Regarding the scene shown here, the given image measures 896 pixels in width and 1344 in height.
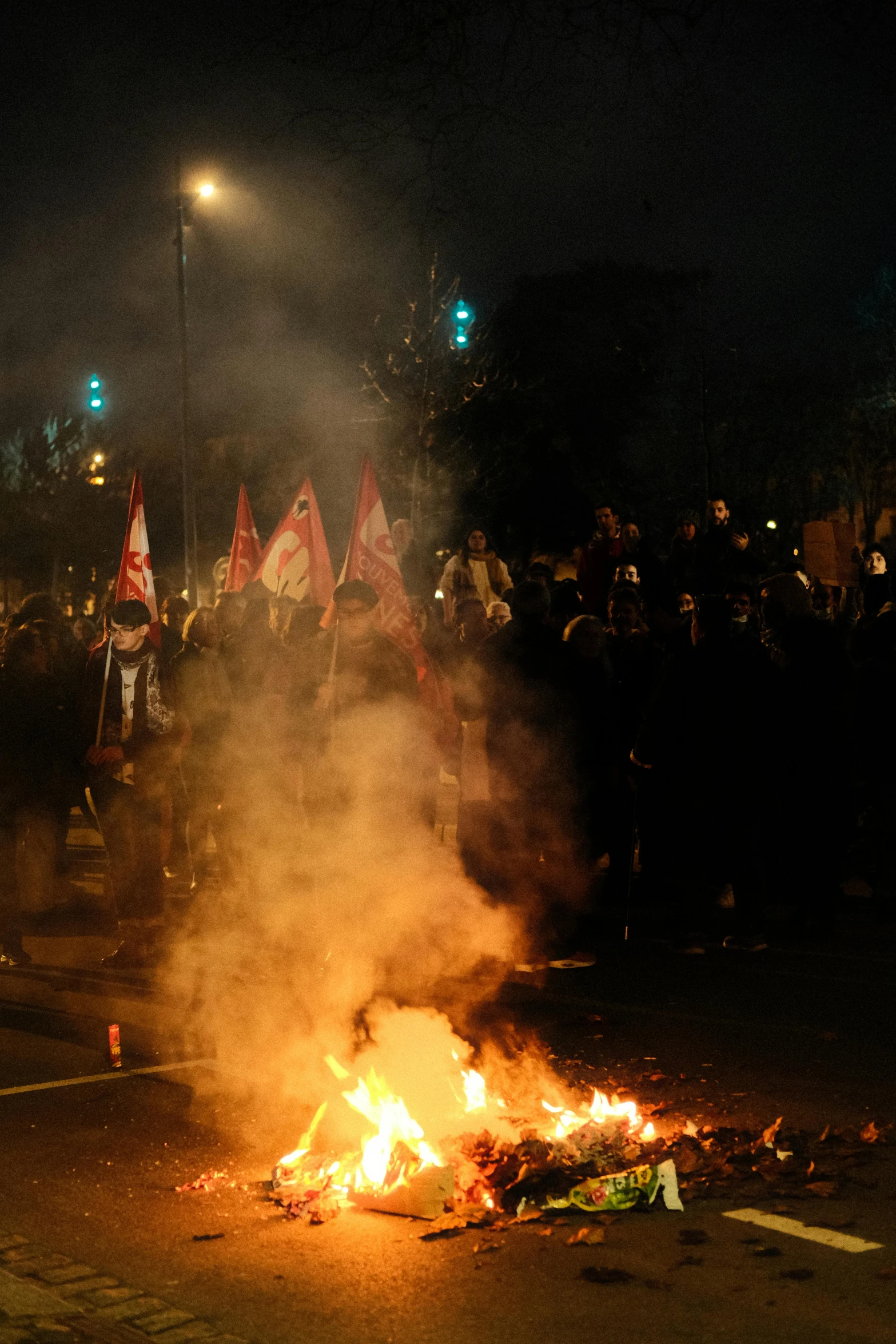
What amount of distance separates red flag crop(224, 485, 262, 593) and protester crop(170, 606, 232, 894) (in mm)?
4106

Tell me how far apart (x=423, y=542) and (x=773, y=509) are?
13.1 m

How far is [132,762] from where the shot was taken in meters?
8.54

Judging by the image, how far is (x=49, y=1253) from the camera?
4109mm

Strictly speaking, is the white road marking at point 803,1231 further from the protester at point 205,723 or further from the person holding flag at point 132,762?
the protester at point 205,723

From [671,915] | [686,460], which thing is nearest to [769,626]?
[671,915]

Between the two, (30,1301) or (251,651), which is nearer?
(30,1301)

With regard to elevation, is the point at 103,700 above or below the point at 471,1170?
above

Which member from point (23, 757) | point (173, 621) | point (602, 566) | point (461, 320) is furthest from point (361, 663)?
point (461, 320)

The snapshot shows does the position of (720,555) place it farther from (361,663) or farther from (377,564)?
(361,663)

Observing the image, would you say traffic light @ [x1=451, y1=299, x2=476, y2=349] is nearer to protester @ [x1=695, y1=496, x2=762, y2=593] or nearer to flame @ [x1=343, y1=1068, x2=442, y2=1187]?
protester @ [x1=695, y1=496, x2=762, y2=593]

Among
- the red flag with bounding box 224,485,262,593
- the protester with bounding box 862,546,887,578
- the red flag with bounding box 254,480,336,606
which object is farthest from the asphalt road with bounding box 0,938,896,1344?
the red flag with bounding box 224,485,262,593

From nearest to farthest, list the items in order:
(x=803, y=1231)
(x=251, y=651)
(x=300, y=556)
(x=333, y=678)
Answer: (x=803, y=1231), (x=333, y=678), (x=251, y=651), (x=300, y=556)

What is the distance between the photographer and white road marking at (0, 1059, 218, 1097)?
5.86 metres

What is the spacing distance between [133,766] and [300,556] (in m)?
5.01
